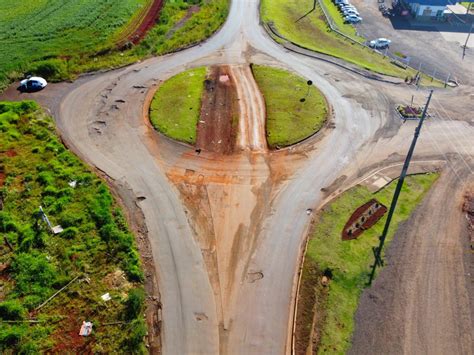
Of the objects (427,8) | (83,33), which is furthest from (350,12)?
(83,33)

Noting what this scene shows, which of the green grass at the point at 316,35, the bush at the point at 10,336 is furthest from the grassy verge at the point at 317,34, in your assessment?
the bush at the point at 10,336

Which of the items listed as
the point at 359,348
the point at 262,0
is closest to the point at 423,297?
the point at 359,348

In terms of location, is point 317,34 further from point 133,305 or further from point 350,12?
point 133,305

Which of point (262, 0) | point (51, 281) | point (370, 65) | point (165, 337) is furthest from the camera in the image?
point (262, 0)

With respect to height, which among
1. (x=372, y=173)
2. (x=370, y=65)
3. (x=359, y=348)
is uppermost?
(x=370, y=65)

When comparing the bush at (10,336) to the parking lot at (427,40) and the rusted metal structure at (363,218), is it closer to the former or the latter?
the rusted metal structure at (363,218)

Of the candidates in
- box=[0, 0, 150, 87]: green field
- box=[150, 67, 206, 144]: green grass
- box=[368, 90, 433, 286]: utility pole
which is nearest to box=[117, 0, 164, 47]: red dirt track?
box=[0, 0, 150, 87]: green field

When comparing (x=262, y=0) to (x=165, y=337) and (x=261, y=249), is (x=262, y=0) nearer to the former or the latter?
(x=261, y=249)
